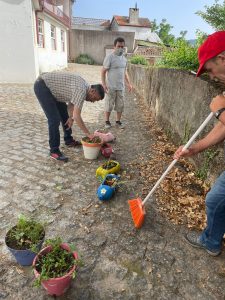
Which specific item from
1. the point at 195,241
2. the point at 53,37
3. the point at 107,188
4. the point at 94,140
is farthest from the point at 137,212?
the point at 53,37

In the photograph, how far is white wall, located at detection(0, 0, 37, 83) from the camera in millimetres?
11250

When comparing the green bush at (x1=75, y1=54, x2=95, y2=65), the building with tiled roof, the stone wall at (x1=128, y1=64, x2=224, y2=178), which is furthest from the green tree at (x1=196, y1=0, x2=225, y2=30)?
the building with tiled roof

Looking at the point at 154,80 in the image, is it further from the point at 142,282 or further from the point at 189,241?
the point at 142,282

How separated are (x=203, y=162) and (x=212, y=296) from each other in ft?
6.62

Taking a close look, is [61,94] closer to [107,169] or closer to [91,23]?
[107,169]

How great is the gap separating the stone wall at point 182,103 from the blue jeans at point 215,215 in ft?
3.33

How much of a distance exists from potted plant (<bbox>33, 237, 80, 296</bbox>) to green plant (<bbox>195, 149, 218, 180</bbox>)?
7.88 ft

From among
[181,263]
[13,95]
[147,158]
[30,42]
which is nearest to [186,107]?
[147,158]

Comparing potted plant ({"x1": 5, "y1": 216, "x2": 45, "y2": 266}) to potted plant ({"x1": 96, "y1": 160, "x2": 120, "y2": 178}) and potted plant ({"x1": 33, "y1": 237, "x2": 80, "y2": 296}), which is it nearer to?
potted plant ({"x1": 33, "y1": 237, "x2": 80, "y2": 296})

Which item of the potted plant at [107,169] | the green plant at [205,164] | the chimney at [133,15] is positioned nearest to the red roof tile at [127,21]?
the chimney at [133,15]

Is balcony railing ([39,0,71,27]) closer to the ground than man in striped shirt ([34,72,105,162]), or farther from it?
farther from it

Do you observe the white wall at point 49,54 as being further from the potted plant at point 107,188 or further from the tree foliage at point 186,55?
the potted plant at point 107,188

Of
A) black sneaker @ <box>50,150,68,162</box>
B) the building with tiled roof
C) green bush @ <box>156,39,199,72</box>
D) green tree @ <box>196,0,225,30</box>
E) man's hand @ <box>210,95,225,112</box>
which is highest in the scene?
the building with tiled roof

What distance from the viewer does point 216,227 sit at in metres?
2.61
